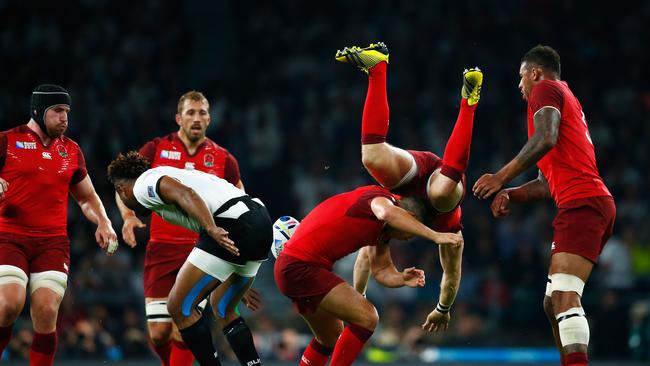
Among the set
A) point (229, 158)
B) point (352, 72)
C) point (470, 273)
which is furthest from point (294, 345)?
point (352, 72)

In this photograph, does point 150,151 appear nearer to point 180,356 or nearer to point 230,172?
point 230,172

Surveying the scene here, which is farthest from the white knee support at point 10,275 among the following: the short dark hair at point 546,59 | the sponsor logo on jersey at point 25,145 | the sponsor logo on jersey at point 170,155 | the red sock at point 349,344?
the short dark hair at point 546,59

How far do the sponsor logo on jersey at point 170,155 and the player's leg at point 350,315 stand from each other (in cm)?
220

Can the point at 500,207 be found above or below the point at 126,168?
below

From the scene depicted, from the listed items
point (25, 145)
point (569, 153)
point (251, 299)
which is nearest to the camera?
point (569, 153)

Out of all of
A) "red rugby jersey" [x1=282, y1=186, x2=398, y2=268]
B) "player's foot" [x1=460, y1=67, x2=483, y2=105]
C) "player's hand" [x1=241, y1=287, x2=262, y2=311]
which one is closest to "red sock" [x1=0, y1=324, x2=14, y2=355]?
"player's hand" [x1=241, y1=287, x2=262, y2=311]

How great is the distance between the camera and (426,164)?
7148 mm

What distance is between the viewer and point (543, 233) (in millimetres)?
13047

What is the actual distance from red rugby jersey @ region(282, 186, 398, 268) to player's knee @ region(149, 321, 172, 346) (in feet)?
5.19

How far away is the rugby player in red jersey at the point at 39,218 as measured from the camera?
675cm

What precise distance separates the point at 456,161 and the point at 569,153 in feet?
2.76

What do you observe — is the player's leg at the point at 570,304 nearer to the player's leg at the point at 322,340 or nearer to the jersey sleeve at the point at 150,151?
the player's leg at the point at 322,340

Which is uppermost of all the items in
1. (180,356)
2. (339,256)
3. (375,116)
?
(375,116)

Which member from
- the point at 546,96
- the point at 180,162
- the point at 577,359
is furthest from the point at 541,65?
the point at 180,162
